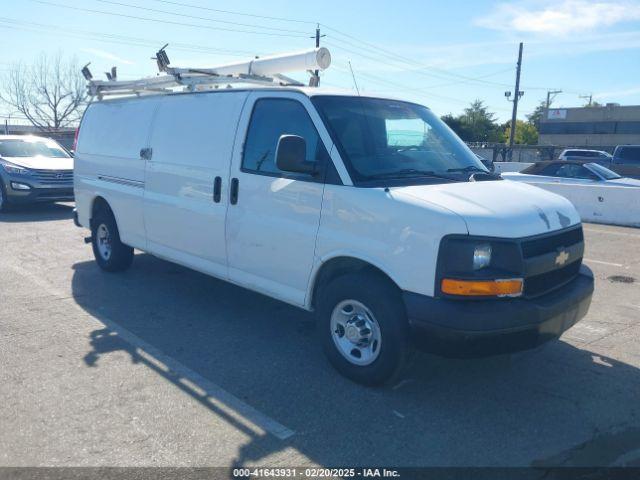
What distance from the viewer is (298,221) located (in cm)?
448

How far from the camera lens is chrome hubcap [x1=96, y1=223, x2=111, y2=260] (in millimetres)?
7227

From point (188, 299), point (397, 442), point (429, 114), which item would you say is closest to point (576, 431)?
point (397, 442)

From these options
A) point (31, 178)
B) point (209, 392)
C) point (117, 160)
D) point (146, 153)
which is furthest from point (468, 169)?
point (31, 178)

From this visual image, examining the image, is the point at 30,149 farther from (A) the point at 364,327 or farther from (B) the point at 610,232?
(B) the point at 610,232

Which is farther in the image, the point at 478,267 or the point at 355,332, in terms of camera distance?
the point at 355,332

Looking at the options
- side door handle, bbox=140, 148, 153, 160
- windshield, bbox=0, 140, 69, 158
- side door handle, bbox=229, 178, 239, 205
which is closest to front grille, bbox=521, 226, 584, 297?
side door handle, bbox=229, 178, 239, 205

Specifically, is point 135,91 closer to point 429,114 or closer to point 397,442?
point 429,114

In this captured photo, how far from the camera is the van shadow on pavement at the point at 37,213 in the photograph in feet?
38.6

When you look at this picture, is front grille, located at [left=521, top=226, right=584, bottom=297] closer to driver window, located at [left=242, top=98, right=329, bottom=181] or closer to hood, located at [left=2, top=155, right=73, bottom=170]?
driver window, located at [left=242, top=98, right=329, bottom=181]

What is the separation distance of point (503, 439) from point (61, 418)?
277 cm

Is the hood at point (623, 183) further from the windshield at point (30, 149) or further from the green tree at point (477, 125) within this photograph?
the green tree at point (477, 125)

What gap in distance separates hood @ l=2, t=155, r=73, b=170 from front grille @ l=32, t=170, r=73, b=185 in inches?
4.7

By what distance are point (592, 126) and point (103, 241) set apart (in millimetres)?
69809

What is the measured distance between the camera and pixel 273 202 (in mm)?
4672
